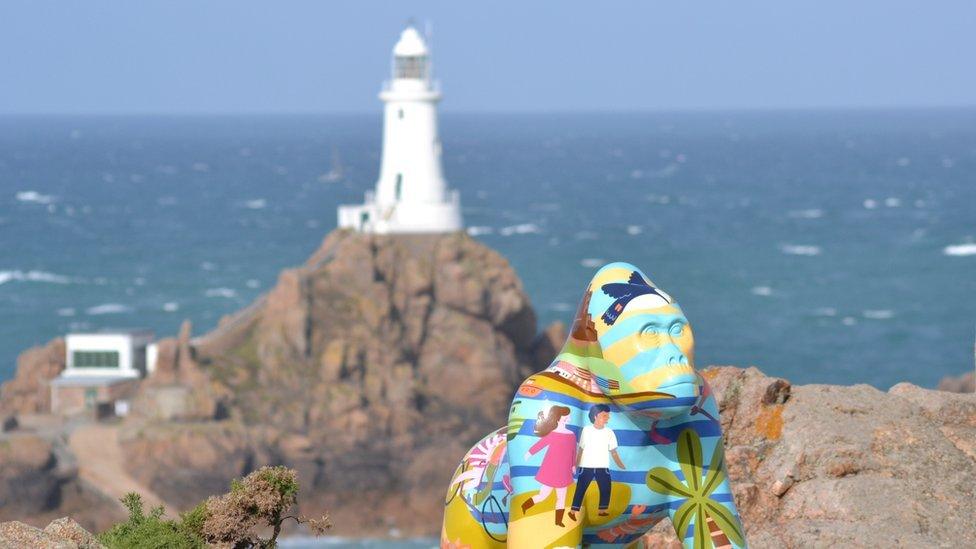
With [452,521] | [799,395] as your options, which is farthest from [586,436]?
[799,395]

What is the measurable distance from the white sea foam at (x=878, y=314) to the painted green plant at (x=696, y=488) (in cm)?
7781

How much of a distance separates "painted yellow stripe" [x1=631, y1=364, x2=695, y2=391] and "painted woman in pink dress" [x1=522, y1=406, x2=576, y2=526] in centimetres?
53

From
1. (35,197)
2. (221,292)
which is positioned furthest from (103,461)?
(35,197)

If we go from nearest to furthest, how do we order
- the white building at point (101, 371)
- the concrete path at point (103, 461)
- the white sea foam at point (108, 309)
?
the concrete path at point (103, 461)
the white building at point (101, 371)
the white sea foam at point (108, 309)

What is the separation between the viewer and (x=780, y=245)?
112m

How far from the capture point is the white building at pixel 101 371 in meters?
52.9

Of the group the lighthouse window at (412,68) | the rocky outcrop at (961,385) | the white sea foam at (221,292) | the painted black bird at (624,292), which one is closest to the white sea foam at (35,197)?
the white sea foam at (221,292)

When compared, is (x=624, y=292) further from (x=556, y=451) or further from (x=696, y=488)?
(x=696, y=488)

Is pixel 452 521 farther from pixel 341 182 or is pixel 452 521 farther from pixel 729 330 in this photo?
pixel 341 182

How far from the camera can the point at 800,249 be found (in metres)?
110

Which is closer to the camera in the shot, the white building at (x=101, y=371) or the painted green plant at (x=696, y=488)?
the painted green plant at (x=696, y=488)

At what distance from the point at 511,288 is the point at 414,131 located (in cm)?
897

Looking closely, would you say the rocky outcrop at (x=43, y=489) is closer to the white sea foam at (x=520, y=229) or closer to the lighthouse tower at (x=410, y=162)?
the lighthouse tower at (x=410, y=162)

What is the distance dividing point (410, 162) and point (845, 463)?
52.5m
